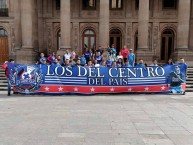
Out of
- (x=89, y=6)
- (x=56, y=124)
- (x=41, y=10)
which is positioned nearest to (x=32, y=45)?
(x=41, y=10)

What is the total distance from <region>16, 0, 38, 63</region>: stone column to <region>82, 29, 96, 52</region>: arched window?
6.54 metres

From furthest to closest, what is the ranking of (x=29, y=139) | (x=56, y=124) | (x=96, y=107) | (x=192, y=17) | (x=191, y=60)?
(x=192, y=17), (x=191, y=60), (x=96, y=107), (x=56, y=124), (x=29, y=139)

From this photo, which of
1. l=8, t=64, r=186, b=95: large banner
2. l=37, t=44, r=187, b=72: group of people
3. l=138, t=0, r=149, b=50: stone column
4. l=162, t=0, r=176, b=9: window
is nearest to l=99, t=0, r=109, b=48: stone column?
l=37, t=44, r=187, b=72: group of people

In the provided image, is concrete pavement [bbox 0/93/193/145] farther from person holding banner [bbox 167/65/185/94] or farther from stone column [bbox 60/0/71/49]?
stone column [bbox 60/0/71/49]

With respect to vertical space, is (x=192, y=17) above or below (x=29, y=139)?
above

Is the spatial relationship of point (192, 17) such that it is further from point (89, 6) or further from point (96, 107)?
point (96, 107)

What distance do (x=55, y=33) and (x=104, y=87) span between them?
14929 mm

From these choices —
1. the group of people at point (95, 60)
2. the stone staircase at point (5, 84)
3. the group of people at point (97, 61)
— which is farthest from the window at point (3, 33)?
the group of people at point (95, 60)

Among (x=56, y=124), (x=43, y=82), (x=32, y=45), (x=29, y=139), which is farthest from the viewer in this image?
(x=32, y=45)

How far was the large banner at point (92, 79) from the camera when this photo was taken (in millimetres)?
12211

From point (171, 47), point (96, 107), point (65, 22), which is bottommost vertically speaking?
point (96, 107)

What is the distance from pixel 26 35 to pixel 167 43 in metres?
14.8

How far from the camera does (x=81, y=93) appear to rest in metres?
12.3

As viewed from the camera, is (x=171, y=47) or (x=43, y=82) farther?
(x=171, y=47)
